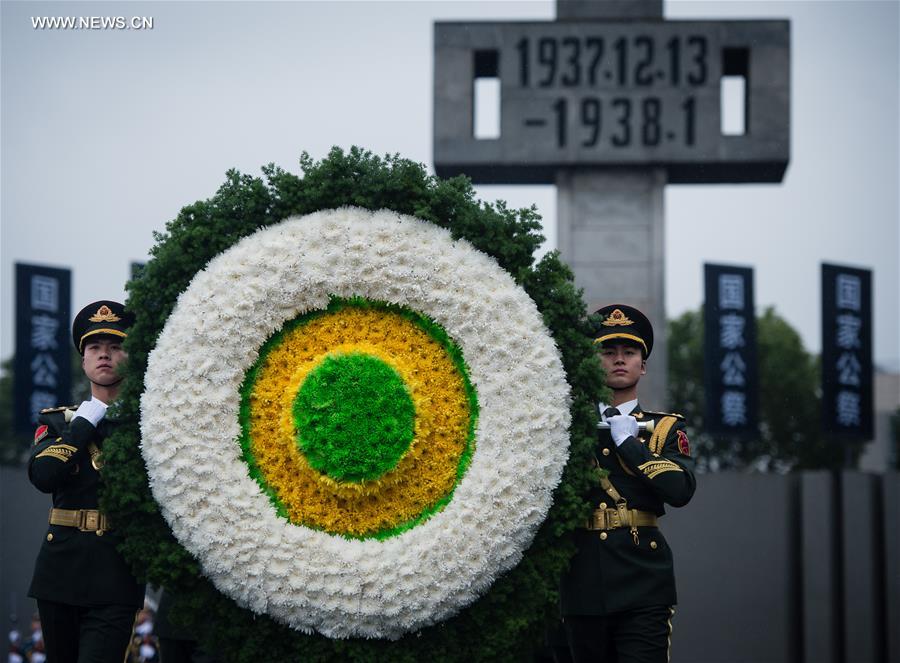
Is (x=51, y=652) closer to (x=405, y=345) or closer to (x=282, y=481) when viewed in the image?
(x=282, y=481)

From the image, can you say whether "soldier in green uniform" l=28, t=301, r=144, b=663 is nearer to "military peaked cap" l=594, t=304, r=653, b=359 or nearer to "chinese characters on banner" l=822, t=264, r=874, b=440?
"military peaked cap" l=594, t=304, r=653, b=359

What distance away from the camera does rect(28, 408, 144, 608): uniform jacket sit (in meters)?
4.79

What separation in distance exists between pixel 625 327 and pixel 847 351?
9801mm

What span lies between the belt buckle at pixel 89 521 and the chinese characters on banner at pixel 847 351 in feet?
33.5

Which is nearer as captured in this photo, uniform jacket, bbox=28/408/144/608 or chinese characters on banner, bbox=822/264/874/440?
uniform jacket, bbox=28/408/144/608

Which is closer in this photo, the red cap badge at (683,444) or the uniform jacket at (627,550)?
the uniform jacket at (627,550)

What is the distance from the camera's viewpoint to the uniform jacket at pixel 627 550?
15.5 feet

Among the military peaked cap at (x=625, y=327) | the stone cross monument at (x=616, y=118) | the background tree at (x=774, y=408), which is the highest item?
the stone cross monument at (x=616, y=118)

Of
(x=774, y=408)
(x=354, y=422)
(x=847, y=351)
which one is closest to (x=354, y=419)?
(x=354, y=422)

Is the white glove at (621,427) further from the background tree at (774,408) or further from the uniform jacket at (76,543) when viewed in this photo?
the background tree at (774,408)

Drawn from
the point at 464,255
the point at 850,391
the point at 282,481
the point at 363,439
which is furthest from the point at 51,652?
the point at 850,391

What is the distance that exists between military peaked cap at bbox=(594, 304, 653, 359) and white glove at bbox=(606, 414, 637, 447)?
15.1 inches

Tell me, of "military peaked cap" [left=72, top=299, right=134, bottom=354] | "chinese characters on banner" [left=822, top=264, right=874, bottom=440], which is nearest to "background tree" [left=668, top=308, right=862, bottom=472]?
"chinese characters on banner" [left=822, top=264, right=874, bottom=440]

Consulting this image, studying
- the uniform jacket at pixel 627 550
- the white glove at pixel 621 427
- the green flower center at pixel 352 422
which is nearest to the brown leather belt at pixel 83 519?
the green flower center at pixel 352 422
